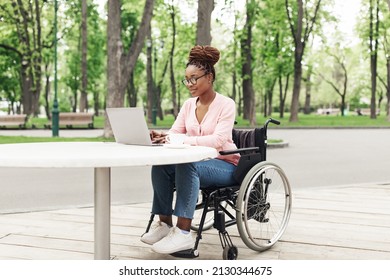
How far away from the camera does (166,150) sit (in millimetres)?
3219

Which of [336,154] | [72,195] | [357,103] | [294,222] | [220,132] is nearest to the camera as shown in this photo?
[220,132]

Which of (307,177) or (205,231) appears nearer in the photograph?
(205,231)

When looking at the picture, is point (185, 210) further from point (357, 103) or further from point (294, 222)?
point (357, 103)

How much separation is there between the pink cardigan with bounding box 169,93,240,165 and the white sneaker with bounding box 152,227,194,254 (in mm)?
643

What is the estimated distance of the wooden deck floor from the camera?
12.6 feet

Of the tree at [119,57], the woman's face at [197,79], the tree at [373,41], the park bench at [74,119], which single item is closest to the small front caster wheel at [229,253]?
the woman's face at [197,79]

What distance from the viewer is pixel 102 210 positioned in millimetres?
3340

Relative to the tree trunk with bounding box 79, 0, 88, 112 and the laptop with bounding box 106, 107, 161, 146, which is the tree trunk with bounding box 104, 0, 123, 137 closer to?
the laptop with bounding box 106, 107, 161, 146

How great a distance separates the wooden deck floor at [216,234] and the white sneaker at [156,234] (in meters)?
0.09

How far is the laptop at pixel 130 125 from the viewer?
11.5ft

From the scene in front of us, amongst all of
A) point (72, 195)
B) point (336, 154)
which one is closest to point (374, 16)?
point (336, 154)

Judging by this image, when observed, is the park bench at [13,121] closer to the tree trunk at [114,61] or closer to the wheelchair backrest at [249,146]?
the tree trunk at [114,61]

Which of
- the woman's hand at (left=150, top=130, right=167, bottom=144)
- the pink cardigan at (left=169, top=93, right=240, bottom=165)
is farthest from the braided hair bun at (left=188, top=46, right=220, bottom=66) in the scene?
the woman's hand at (left=150, top=130, right=167, bottom=144)

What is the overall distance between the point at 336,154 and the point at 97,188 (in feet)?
32.8
